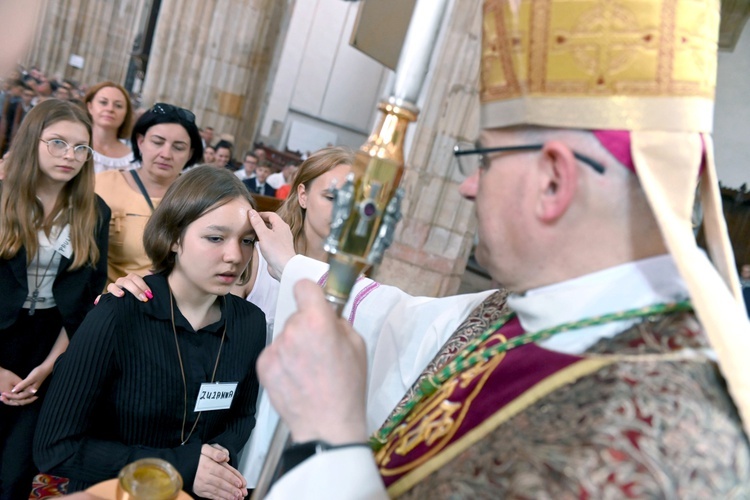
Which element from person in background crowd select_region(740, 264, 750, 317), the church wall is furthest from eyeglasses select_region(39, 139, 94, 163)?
the church wall

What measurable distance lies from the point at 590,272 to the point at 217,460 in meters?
1.33

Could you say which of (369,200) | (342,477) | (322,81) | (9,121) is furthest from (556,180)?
(322,81)

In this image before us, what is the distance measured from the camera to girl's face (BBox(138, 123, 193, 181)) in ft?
11.0

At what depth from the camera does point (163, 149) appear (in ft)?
11.0

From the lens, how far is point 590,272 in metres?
1.07

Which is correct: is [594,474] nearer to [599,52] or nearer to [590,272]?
[590,272]

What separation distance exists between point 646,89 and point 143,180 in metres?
2.93

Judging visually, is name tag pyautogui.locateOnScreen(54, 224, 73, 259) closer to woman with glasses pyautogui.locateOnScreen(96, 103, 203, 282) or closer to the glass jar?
woman with glasses pyautogui.locateOnScreen(96, 103, 203, 282)

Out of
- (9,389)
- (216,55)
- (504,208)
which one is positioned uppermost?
(216,55)

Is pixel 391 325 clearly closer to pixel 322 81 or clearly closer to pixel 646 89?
pixel 646 89

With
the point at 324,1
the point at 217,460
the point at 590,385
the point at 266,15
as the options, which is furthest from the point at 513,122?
the point at 324,1

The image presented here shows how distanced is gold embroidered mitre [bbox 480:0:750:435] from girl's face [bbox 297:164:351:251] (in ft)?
5.42

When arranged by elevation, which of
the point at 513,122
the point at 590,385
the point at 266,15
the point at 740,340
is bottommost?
the point at 590,385

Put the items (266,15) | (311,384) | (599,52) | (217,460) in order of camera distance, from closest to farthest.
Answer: (311,384) < (599,52) < (217,460) < (266,15)
